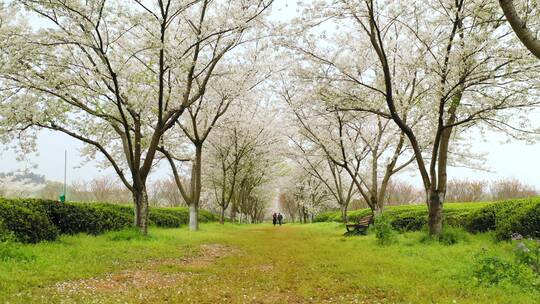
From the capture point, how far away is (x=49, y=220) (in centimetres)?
1260

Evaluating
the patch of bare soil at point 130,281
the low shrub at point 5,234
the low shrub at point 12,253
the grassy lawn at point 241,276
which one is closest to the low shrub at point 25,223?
the low shrub at point 5,234

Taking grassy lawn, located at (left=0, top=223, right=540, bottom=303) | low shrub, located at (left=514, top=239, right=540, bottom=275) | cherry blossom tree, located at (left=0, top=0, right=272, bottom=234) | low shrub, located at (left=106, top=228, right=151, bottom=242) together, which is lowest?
grassy lawn, located at (left=0, top=223, right=540, bottom=303)

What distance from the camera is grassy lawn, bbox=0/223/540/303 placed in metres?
6.45

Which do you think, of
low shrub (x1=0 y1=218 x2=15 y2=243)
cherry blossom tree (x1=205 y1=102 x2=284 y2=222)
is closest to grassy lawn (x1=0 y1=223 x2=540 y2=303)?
low shrub (x1=0 y1=218 x2=15 y2=243)

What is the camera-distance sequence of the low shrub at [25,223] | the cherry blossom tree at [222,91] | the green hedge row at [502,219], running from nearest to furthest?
1. the low shrub at [25,223]
2. the green hedge row at [502,219]
3. the cherry blossom tree at [222,91]

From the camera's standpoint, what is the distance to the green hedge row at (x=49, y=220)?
35.2 ft

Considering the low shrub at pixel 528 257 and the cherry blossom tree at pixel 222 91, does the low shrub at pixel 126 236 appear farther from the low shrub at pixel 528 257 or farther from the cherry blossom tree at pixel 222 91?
the low shrub at pixel 528 257

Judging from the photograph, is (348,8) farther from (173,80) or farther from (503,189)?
(503,189)

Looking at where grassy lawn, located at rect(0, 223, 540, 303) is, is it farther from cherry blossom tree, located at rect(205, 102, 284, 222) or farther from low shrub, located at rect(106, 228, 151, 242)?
cherry blossom tree, located at rect(205, 102, 284, 222)

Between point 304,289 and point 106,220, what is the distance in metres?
11.7

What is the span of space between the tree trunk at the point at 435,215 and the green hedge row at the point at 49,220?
1240 centimetres

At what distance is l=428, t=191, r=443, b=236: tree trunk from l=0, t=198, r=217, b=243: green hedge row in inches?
488

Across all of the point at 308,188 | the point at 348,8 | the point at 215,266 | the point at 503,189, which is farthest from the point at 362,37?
the point at 308,188

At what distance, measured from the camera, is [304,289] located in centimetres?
750
